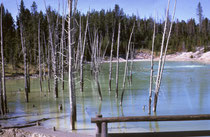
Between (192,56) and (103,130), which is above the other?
(192,56)

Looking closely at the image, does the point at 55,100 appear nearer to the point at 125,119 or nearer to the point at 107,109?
the point at 107,109

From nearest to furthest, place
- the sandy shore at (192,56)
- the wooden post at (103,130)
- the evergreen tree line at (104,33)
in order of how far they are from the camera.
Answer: the wooden post at (103,130), the evergreen tree line at (104,33), the sandy shore at (192,56)

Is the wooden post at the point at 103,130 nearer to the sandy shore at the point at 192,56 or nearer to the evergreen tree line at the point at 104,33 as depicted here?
the evergreen tree line at the point at 104,33

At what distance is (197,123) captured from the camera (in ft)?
35.2

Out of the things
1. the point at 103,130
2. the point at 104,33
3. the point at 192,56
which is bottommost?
the point at 103,130

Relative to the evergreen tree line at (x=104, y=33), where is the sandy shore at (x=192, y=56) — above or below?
below

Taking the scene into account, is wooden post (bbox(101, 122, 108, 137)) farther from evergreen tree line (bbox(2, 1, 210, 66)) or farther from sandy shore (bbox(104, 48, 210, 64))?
sandy shore (bbox(104, 48, 210, 64))

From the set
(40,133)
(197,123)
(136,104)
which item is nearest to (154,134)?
(40,133)

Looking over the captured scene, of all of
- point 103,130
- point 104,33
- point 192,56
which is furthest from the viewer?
point 104,33

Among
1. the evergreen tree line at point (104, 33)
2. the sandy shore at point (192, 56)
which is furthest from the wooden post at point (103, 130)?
the sandy shore at point (192, 56)

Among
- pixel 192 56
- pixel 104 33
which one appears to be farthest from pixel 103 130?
pixel 104 33

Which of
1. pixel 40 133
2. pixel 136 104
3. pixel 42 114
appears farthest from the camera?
pixel 136 104

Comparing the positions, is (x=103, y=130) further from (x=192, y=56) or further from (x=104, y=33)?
(x=104, y=33)

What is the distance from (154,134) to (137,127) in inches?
234
